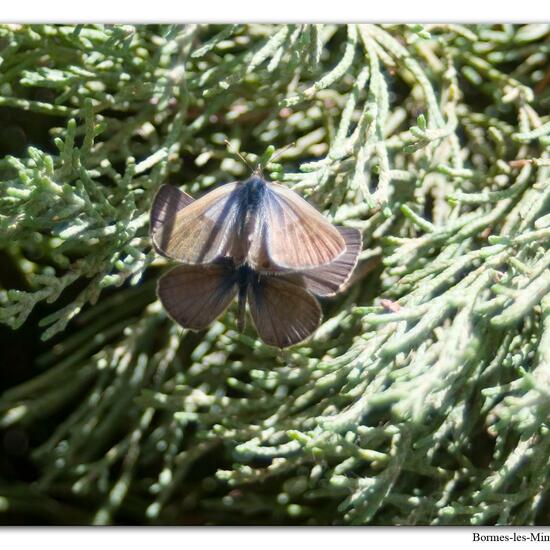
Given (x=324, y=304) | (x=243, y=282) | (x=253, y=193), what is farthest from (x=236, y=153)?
(x=324, y=304)

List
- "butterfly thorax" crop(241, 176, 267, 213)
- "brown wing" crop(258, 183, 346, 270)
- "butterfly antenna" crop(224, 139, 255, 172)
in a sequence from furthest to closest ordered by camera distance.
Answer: "butterfly antenna" crop(224, 139, 255, 172), "butterfly thorax" crop(241, 176, 267, 213), "brown wing" crop(258, 183, 346, 270)

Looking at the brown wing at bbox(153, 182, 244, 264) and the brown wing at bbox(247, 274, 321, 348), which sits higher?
the brown wing at bbox(153, 182, 244, 264)

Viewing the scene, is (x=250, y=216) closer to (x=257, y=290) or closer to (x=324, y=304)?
(x=257, y=290)

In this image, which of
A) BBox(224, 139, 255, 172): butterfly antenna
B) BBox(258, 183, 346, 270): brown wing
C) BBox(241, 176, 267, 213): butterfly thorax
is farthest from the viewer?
BBox(224, 139, 255, 172): butterfly antenna

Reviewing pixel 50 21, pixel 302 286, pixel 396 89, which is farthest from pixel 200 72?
pixel 302 286

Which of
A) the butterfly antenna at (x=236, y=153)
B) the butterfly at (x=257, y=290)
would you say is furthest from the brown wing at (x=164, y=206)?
the butterfly antenna at (x=236, y=153)

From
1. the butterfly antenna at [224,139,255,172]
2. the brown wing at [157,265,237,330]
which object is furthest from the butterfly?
the butterfly antenna at [224,139,255,172]

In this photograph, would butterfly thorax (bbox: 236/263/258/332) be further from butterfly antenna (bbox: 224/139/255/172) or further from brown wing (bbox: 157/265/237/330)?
butterfly antenna (bbox: 224/139/255/172)
